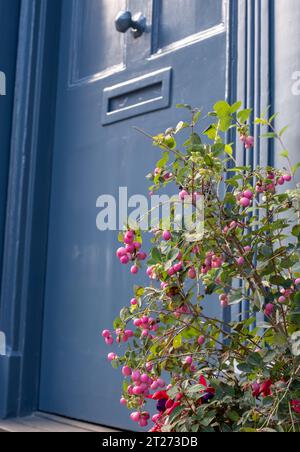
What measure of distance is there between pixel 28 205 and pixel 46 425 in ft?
2.93

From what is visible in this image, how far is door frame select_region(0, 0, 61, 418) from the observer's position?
282cm

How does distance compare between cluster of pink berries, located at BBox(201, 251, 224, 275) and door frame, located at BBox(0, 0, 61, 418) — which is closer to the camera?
cluster of pink berries, located at BBox(201, 251, 224, 275)

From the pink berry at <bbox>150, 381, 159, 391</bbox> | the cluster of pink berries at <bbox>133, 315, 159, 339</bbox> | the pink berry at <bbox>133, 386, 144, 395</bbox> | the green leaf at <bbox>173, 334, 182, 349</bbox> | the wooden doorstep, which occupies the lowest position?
the wooden doorstep

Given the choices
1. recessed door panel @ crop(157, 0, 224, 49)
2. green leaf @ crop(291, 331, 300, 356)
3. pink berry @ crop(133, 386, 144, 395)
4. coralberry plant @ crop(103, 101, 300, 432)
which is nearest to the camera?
green leaf @ crop(291, 331, 300, 356)

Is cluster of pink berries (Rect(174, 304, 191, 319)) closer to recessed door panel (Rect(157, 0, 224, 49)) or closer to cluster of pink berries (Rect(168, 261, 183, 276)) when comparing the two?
cluster of pink berries (Rect(168, 261, 183, 276))

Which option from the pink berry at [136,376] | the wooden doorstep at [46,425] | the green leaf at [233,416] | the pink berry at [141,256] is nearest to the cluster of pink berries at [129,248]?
the pink berry at [141,256]

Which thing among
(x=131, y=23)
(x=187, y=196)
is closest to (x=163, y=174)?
(x=187, y=196)

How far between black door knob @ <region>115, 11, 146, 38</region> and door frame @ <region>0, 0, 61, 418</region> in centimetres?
49

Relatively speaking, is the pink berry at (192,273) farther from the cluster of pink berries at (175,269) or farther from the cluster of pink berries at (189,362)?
the cluster of pink berries at (189,362)

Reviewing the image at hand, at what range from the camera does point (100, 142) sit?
278 centimetres

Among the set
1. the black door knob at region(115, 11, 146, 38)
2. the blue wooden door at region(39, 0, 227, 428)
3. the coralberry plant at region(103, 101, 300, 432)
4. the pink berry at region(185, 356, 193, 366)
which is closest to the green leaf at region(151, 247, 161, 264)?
the coralberry plant at region(103, 101, 300, 432)

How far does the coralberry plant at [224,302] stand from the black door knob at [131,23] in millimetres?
1235

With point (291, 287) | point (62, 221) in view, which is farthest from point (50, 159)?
point (291, 287)

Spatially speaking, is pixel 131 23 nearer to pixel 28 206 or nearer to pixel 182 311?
pixel 28 206
